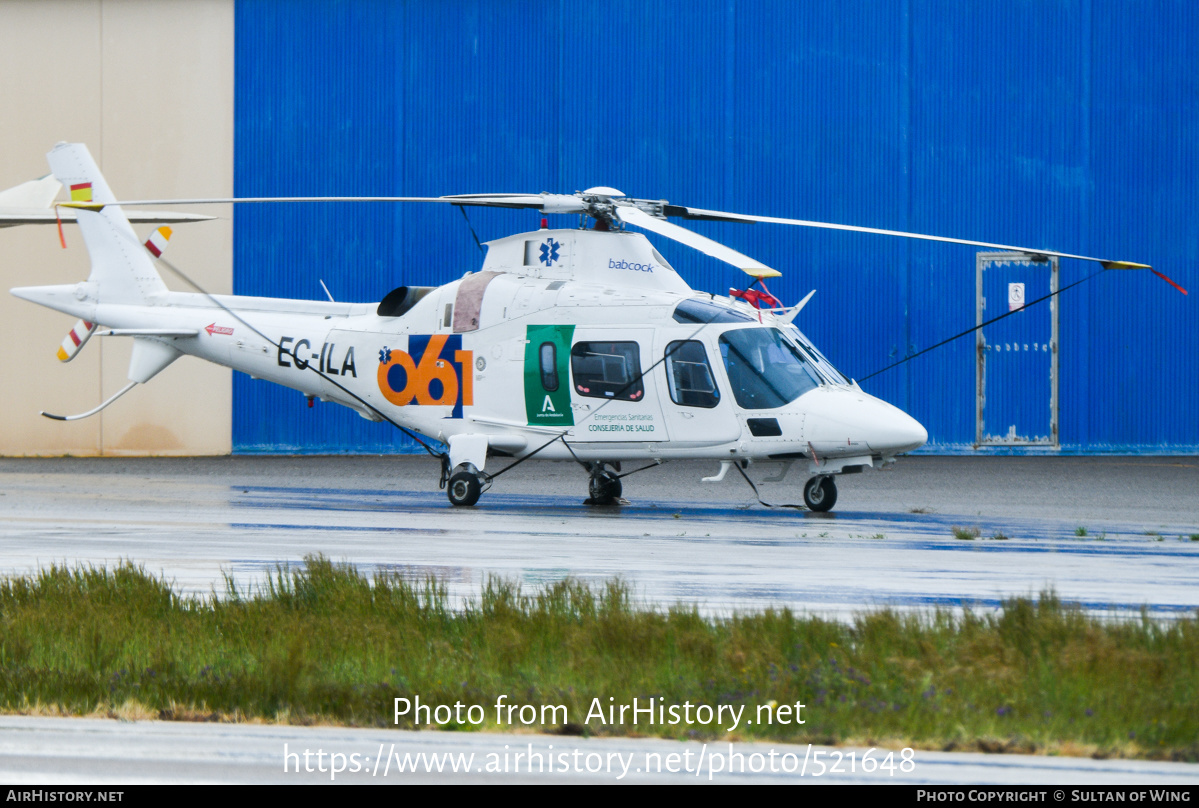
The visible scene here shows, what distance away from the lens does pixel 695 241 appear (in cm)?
1198

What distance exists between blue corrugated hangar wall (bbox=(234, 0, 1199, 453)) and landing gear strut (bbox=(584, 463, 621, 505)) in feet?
28.4

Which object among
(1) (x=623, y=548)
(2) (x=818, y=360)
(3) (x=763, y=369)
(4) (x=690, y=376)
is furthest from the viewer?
(2) (x=818, y=360)

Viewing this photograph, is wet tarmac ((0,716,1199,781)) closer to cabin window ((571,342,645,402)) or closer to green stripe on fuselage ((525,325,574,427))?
cabin window ((571,342,645,402))

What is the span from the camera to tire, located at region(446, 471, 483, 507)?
47.3ft

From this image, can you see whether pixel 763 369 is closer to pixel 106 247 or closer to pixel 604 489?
pixel 604 489

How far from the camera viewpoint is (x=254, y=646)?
6082 millimetres

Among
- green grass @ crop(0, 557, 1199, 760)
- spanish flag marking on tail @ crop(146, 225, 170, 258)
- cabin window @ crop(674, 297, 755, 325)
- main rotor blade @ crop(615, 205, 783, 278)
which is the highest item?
spanish flag marking on tail @ crop(146, 225, 170, 258)

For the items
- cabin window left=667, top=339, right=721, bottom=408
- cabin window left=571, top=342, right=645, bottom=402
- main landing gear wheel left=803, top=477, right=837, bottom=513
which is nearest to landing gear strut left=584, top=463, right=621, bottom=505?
cabin window left=571, top=342, right=645, bottom=402

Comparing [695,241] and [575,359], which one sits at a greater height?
[695,241]

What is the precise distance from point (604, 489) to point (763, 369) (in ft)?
9.43

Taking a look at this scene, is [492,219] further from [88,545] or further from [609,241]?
[88,545]

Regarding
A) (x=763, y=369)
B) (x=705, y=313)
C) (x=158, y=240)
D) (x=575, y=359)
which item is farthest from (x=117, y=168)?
(x=763, y=369)

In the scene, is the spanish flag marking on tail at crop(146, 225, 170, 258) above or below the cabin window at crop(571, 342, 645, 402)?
above

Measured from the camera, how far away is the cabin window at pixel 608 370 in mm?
13836
